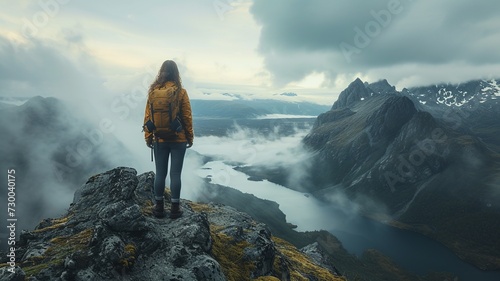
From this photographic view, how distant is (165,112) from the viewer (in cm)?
1681

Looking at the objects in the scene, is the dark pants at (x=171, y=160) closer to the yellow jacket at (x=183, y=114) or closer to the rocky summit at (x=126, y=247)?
the yellow jacket at (x=183, y=114)

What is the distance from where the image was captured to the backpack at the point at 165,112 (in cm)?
1675

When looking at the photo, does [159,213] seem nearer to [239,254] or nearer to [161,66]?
[239,254]

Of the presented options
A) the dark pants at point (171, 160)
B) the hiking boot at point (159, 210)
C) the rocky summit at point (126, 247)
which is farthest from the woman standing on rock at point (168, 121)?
the rocky summit at point (126, 247)

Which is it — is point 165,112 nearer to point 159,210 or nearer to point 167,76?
point 167,76

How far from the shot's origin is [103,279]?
14.0 metres

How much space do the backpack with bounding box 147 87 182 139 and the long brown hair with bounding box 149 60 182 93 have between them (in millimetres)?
828

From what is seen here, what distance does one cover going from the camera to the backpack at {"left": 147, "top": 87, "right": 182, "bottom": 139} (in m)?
16.8

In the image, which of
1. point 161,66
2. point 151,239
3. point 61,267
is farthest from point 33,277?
point 161,66

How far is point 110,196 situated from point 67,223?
3133mm

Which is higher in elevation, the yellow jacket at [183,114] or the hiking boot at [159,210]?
the yellow jacket at [183,114]

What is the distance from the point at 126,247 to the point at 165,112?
7.39 meters

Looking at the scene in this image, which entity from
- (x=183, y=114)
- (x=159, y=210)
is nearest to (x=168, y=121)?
(x=183, y=114)

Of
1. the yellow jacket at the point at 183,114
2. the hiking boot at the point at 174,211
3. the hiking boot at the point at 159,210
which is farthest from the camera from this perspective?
the hiking boot at the point at 174,211
